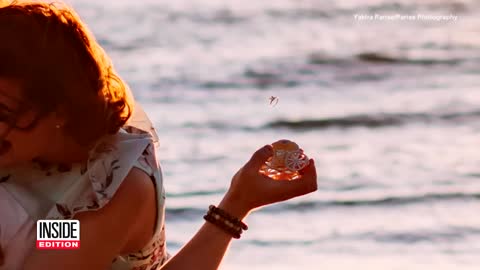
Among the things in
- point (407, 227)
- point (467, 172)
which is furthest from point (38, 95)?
point (467, 172)

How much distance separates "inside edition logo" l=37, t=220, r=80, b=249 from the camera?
283cm

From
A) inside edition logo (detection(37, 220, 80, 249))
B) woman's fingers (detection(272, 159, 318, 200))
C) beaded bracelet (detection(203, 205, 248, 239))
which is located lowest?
inside edition logo (detection(37, 220, 80, 249))

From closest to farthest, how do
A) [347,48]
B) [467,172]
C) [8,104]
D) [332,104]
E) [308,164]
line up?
1. [8,104]
2. [308,164]
3. [467,172]
4. [332,104]
5. [347,48]

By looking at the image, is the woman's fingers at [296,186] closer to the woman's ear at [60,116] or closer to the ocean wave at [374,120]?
the woman's ear at [60,116]

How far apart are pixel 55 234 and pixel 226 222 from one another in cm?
39

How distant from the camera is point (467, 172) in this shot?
662cm

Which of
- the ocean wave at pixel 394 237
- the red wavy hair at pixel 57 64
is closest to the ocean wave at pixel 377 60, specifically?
the ocean wave at pixel 394 237

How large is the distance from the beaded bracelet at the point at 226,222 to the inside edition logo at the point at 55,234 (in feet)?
0.98

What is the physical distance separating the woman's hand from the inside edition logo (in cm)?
34

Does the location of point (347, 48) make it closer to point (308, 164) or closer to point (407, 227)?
point (407, 227)

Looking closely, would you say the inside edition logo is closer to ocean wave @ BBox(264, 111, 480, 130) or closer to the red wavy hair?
the red wavy hair

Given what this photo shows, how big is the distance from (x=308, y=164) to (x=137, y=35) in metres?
7.93

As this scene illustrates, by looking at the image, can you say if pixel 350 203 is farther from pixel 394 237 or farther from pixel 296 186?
pixel 296 186

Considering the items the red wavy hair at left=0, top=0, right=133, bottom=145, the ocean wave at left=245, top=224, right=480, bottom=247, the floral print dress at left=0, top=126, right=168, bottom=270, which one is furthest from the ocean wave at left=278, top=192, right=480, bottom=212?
the red wavy hair at left=0, top=0, right=133, bottom=145
